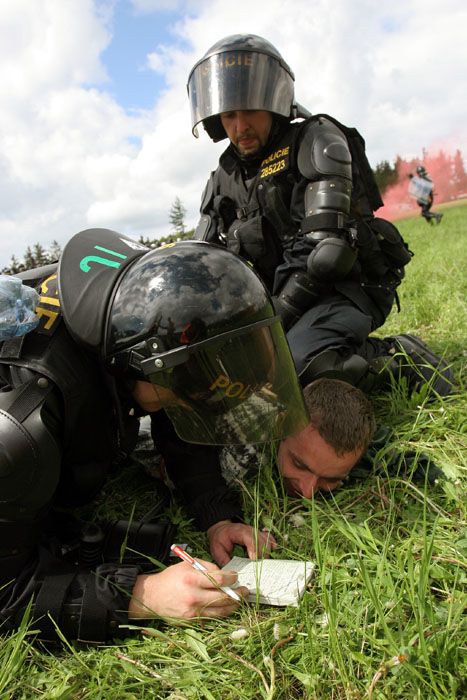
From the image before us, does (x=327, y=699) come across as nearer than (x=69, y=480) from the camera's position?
Yes

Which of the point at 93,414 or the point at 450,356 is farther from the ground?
the point at 93,414

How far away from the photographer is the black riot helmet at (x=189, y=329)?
1.45m

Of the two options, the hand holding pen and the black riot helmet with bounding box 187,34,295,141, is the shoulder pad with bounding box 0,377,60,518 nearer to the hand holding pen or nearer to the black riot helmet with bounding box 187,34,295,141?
the hand holding pen

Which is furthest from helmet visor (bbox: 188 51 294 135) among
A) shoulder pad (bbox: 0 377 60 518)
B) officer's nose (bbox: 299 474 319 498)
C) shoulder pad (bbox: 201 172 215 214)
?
shoulder pad (bbox: 0 377 60 518)

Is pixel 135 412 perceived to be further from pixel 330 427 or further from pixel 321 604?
pixel 321 604

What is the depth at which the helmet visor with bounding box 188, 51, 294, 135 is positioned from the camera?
9.86 feet

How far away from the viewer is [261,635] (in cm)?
127

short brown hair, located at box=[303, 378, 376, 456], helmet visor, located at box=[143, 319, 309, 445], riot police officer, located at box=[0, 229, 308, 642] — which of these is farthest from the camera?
short brown hair, located at box=[303, 378, 376, 456]

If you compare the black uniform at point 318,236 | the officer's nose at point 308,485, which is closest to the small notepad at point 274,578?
the officer's nose at point 308,485

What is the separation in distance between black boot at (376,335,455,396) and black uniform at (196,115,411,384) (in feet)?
0.42

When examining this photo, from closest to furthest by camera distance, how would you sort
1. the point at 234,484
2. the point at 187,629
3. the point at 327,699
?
1. the point at 327,699
2. the point at 187,629
3. the point at 234,484

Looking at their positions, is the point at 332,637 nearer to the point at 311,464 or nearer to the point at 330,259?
the point at 311,464

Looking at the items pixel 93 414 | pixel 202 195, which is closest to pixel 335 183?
pixel 202 195

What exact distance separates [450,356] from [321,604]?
2098mm
